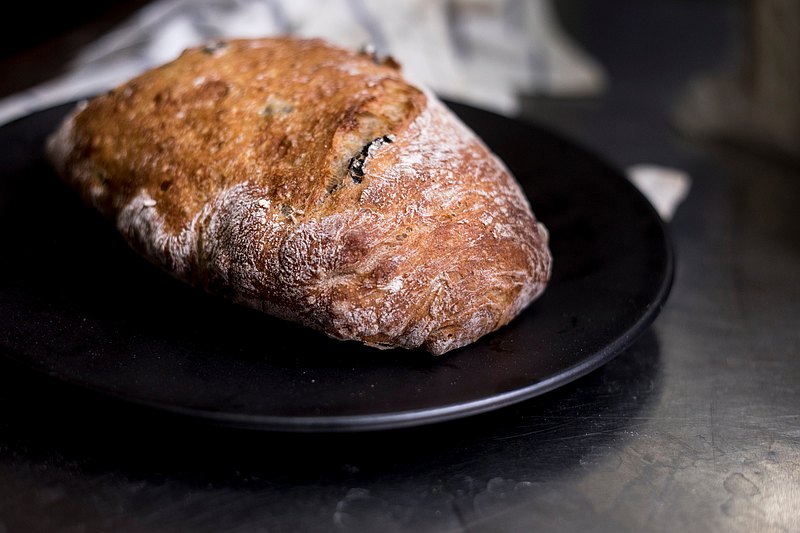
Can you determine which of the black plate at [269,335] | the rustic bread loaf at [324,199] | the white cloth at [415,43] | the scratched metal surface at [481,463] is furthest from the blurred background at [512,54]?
the scratched metal surface at [481,463]

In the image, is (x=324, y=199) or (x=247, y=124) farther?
(x=247, y=124)

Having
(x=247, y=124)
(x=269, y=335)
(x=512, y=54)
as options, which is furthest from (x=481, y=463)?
(x=512, y=54)

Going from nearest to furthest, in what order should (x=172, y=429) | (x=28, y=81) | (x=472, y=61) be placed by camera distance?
(x=172, y=429), (x=28, y=81), (x=472, y=61)

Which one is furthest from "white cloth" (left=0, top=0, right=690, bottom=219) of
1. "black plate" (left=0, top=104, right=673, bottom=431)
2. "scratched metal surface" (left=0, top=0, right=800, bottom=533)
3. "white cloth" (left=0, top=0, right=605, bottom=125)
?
"scratched metal surface" (left=0, top=0, right=800, bottom=533)

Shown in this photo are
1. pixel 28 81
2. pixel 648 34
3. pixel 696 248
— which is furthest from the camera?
pixel 648 34

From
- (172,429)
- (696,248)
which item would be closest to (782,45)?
(696,248)

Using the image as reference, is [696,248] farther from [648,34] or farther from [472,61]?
[648,34]

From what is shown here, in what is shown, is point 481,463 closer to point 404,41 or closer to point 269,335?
point 269,335
